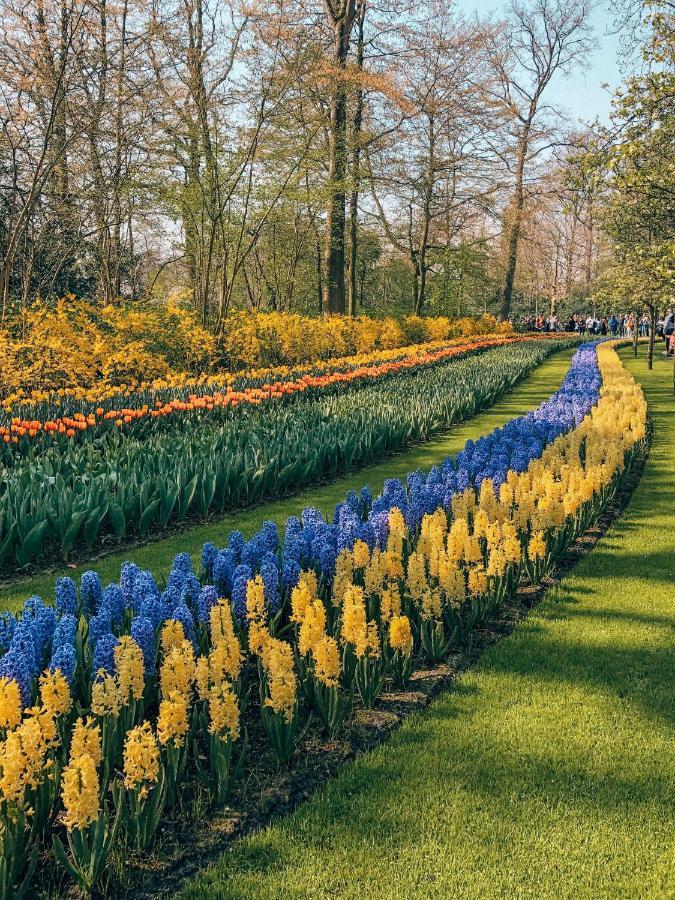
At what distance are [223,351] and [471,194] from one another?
634 inches

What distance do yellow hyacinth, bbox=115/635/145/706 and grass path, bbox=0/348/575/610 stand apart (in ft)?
6.05

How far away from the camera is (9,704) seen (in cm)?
196

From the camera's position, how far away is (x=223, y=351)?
12.5m

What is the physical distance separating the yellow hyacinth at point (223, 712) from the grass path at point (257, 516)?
1.99m

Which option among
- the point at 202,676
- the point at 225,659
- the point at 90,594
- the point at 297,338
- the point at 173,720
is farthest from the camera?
the point at 297,338

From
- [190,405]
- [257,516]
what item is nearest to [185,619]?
[257,516]

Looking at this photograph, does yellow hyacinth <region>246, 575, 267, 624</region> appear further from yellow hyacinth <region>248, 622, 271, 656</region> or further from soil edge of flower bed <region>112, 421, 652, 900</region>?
soil edge of flower bed <region>112, 421, 652, 900</region>

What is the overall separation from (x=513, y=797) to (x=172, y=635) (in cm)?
128

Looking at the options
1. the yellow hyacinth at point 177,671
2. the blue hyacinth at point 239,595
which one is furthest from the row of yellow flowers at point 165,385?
the yellow hyacinth at point 177,671

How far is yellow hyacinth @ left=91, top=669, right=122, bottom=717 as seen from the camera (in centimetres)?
215

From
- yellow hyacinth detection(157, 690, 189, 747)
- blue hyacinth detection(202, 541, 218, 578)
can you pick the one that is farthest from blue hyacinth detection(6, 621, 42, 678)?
blue hyacinth detection(202, 541, 218, 578)

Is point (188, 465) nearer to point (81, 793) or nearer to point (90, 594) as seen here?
point (90, 594)

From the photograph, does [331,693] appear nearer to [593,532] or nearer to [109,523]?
[109,523]

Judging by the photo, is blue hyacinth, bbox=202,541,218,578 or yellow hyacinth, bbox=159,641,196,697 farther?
blue hyacinth, bbox=202,541,218,578
